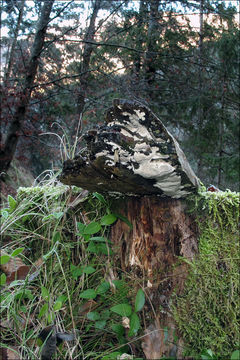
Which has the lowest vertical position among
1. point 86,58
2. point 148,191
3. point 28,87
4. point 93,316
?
point 93,316

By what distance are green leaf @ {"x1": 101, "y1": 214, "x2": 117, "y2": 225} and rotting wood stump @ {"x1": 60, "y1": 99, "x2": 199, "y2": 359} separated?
0.07 m

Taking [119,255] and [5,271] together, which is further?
[5,271]

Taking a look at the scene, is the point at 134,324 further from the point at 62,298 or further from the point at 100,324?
the point at 62,298

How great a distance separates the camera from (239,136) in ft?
25.7

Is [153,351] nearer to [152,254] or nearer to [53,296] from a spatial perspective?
[152,254]

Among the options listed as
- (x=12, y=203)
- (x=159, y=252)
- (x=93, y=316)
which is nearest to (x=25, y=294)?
(x=93, y=316)

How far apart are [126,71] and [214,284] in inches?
247

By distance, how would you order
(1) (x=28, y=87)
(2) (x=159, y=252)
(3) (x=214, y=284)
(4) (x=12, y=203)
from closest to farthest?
(3) (x=214, y=284), (2) (x=159, y=252), (4) (x=12, y=203), (1) (x=28, y=87)

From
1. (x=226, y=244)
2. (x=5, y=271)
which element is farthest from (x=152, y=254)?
(x=5, y=271)

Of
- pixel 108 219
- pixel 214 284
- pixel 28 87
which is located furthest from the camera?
pixel 28 87

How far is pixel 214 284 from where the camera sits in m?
1.35

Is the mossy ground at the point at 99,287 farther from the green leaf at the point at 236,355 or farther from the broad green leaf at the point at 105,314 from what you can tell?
the green leaf at the point at 236,355

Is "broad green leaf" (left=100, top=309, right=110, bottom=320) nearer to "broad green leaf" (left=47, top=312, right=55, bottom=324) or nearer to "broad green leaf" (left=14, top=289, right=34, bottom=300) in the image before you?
"broad green leaf" (left=47, top=312, right=55, bottom=324)

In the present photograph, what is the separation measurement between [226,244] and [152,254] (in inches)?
14.6
